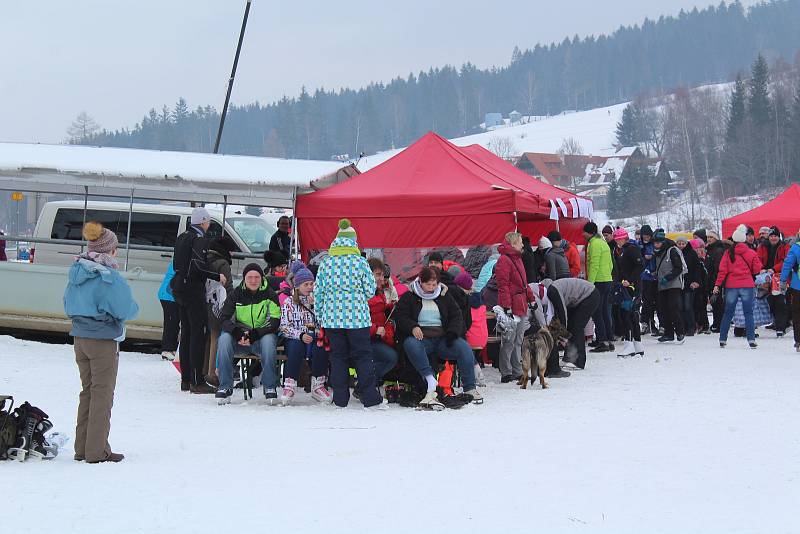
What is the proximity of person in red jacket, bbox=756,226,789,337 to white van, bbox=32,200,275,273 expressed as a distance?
821 cm

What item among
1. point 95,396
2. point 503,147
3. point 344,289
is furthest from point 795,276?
point 503,147

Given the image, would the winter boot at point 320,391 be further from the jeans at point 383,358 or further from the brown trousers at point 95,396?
the brown trousers at point 95,396

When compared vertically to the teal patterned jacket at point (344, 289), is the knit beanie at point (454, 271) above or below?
above

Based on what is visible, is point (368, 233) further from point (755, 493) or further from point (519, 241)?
point (755, 493)

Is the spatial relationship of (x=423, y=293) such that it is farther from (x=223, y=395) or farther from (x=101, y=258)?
(x=101, y=258)

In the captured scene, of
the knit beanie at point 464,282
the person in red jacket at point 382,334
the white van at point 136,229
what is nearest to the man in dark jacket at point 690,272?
the white van at point 136,229

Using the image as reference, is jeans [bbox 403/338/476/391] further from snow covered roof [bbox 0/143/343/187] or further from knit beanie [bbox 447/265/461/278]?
snow covered roof [bbox 0/143/343/187]

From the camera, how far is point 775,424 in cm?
881

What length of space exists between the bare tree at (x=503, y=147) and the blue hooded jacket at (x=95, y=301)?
4435 inches

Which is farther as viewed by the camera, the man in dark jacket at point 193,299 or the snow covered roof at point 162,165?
the snow covered roof at point 162,165

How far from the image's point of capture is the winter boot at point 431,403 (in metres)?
9.88

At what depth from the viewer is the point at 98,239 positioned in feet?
24.4

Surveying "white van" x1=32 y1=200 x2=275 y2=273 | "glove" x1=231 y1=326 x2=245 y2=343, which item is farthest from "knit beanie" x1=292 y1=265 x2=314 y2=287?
"white van" x1=32 y1=200 x2=275 y2=273

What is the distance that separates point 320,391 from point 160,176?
5465 millimetres
